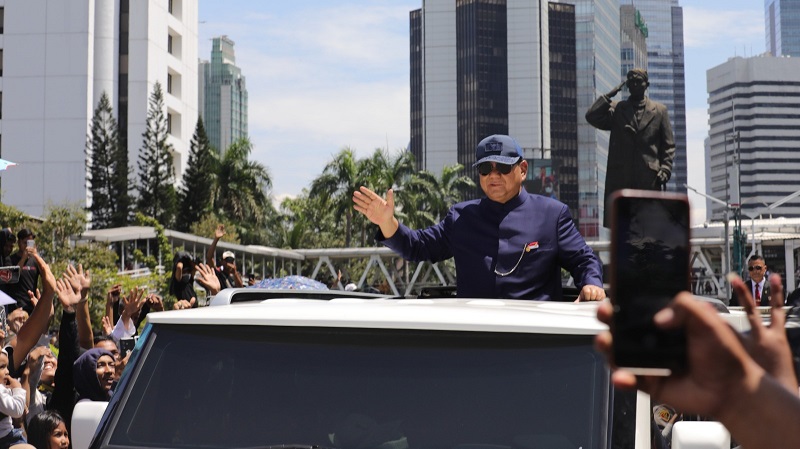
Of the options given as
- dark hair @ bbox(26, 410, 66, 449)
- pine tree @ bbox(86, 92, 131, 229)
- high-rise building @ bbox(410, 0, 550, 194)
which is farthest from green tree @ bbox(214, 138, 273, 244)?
high-rise building @ bbox(410, 0, 550, 194)

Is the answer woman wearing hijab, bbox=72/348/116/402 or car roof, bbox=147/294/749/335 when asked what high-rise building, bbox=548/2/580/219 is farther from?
car roof, bbox=147/294/749/335

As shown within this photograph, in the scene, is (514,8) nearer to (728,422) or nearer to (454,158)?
(454,158)

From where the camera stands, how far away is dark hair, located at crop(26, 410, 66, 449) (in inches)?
267

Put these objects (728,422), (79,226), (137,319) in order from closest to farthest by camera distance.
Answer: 1. (728,422)
2. (137,319)
3. (79,226)

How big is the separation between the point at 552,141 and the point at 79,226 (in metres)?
117

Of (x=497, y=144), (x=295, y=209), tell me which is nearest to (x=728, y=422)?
(x=497, y=144)

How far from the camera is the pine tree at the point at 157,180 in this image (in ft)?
220

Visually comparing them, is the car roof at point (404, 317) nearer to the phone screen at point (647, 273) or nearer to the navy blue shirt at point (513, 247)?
the navy blue shirt at point (513, 247)

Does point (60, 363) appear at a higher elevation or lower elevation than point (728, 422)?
lower

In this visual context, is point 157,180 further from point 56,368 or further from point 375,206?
point 375,206

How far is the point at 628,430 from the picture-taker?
311cm

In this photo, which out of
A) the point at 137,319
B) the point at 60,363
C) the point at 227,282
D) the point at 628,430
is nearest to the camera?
the point at 628,430

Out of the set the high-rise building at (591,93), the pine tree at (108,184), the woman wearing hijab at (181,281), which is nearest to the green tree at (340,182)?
the pine tree at (108,184)

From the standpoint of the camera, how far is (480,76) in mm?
159125
